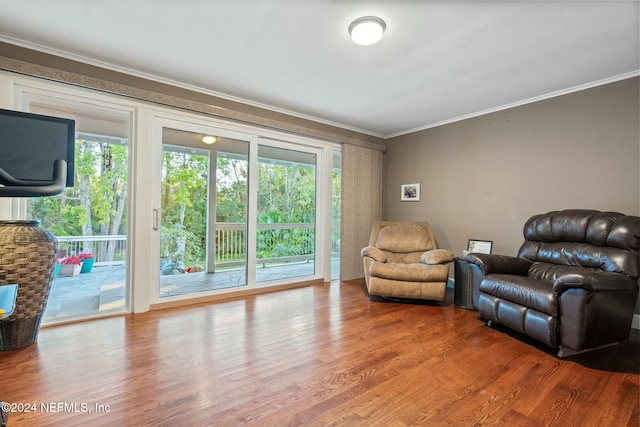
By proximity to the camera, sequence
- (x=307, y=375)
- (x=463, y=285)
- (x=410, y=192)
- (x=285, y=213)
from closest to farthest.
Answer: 1. (x=307, y=375)
2. (x=463, y=285)
3. (x=285, y=213)
4. (x=410, y=192)

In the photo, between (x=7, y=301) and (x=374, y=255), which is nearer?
(x=7, y=301)

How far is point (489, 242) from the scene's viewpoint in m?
3.58

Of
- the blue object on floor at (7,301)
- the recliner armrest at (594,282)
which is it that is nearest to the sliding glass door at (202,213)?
the blue object on floor at (7,301)

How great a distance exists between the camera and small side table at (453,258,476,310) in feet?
10.2

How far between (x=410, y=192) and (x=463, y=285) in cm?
180

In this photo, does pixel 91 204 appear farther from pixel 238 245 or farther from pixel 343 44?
pixel 343 44

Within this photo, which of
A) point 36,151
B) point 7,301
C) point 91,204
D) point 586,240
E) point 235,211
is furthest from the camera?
point 235,211

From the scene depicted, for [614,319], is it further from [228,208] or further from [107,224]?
[107,224]

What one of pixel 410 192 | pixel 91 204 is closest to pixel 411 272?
pixel 410 192

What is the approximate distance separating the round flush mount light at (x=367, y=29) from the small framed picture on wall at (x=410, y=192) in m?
2.75

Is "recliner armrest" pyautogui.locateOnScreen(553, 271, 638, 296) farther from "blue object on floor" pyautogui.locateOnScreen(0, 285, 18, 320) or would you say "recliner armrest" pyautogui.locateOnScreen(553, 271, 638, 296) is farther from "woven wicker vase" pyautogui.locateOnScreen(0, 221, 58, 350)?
"woven wicker vase" pyautogui.locateOnScreen(0, 221, 58, 350)

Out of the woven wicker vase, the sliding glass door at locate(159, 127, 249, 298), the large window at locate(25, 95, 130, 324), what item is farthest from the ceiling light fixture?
the woven wicker vase

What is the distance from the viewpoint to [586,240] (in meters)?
2.53

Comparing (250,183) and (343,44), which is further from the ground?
(343,44)
